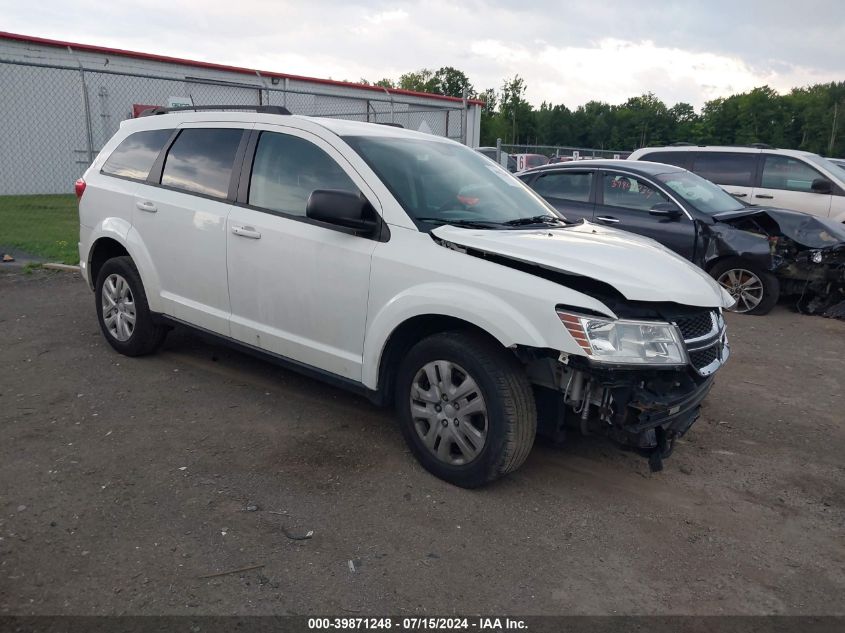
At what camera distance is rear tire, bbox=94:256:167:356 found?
5258mm

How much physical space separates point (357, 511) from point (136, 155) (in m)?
3.53

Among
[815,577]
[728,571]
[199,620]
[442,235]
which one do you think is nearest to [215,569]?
[199,620]

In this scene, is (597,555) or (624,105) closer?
(597,555)

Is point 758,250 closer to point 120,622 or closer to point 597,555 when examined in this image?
point 597,555

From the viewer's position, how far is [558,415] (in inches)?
137

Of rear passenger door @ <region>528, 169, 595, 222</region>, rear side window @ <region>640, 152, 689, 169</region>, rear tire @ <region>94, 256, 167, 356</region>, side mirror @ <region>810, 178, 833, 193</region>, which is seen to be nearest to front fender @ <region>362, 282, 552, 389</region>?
rear tire @ <region>94, 256, 167, 356</region>

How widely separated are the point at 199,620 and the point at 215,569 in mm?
322

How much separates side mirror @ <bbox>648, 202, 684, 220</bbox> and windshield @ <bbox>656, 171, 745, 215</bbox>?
208 mm

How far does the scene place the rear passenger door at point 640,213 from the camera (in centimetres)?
790

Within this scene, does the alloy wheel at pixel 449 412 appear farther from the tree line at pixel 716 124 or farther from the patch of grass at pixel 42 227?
the tree line at pixel 716 124

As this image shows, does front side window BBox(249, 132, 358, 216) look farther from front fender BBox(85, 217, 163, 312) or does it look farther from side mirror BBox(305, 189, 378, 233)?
front fender BBox(85, 217, 163, 312)

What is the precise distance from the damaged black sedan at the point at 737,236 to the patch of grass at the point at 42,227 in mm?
7064

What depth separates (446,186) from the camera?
4242 mm

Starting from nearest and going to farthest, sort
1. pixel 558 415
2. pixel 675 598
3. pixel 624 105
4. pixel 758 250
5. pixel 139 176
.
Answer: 1. pixel 675 598
2. pixel 558 415
3. pixel 139 176
4. pixel 758 250
5. pixel 624 105
